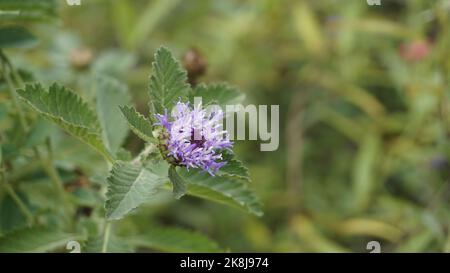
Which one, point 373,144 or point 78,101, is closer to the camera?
point 78,101

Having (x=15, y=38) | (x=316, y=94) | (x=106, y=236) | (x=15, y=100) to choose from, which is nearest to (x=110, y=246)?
(x=106, y=236)

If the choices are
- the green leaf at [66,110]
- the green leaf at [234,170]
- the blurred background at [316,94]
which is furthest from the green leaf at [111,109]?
the blurred background at [316,94]

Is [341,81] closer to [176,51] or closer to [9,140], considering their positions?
[176,51]

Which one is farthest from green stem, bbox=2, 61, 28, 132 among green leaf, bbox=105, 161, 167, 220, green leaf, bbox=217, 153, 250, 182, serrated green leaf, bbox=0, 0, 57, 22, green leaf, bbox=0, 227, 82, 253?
green leaf, bbox=217, 153, 250, 182

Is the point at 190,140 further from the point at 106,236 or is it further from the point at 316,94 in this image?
the point at 316,94

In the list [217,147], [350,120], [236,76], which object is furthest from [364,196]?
[217,147]

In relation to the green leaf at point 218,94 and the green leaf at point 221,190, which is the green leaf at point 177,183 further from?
the green leaf at point 218,94
